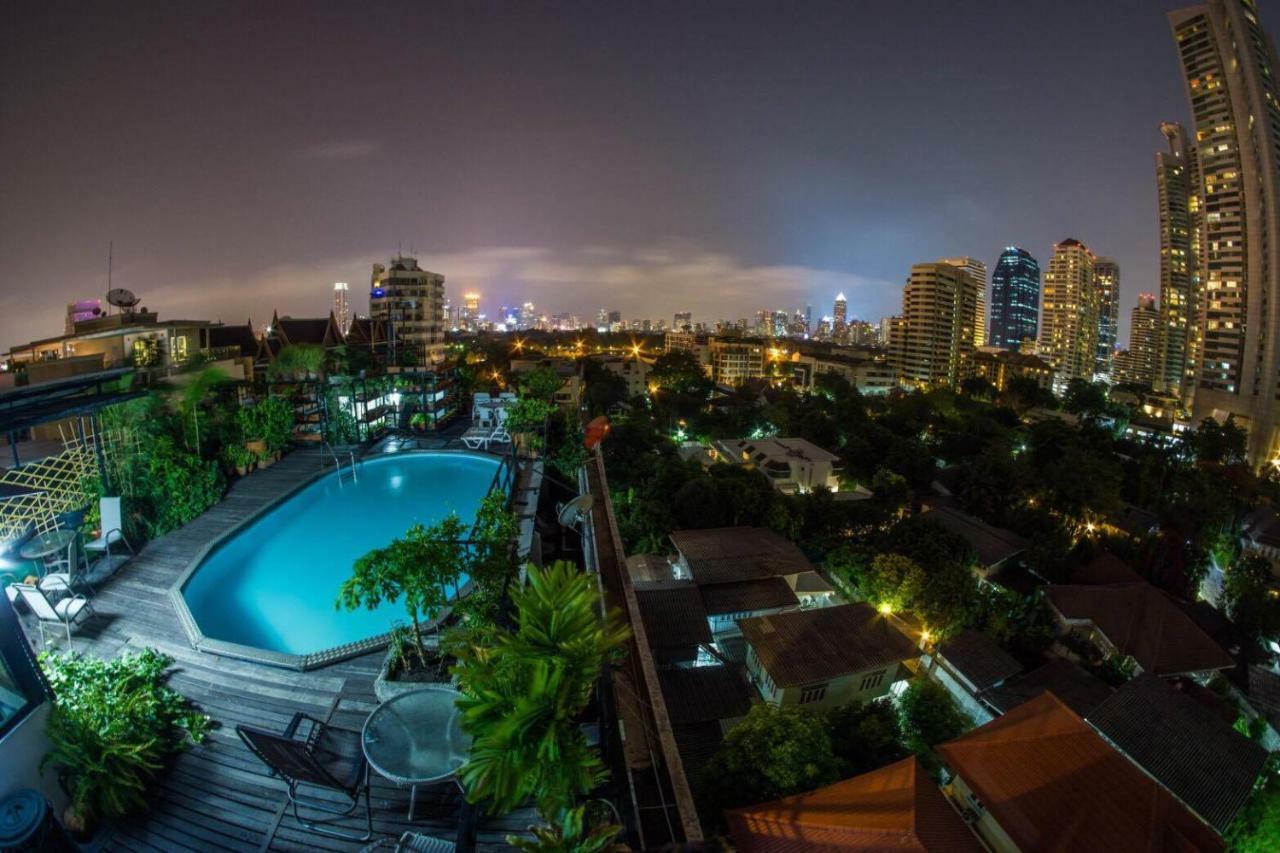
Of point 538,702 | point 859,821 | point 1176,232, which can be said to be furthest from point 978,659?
point 1176,232

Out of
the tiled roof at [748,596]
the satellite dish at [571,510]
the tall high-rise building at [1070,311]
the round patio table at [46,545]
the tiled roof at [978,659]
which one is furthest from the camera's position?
the tall high-rise building at [1070,311]

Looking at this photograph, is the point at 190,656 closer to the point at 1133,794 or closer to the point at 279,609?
the point at 279,609

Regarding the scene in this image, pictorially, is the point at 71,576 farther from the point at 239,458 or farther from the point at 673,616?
the point at 673,616

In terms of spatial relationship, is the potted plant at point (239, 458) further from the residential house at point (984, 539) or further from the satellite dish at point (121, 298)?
the residential house at point (984, 539)

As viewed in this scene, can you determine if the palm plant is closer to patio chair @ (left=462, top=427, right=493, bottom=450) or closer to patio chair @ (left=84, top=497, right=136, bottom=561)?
patio chair @ (left=84, top=497, right=136, bottom=561)

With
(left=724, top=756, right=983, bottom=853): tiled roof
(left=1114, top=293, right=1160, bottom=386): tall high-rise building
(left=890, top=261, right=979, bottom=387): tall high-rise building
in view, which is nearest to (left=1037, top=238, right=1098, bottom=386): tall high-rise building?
(left=1114, top=293, right=1160, bottom=386): tall high-rise building

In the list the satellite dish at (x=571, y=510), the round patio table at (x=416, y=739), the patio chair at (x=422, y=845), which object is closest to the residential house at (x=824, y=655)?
the satellite dish at (x=571, y=510)

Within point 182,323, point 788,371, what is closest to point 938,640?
point 182,323
